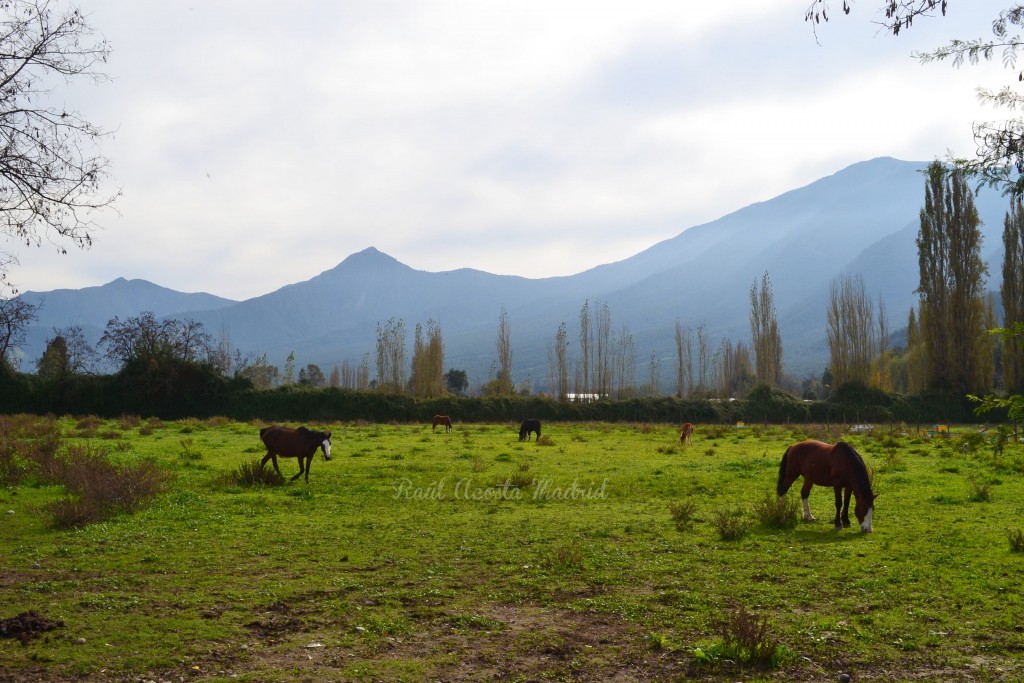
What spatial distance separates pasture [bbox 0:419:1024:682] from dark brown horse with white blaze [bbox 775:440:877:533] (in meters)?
0.52

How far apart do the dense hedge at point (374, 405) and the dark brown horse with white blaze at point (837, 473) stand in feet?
137

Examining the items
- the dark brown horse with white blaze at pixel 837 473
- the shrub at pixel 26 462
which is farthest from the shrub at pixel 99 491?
the dark brown horse with white blaze at pixel 837 473

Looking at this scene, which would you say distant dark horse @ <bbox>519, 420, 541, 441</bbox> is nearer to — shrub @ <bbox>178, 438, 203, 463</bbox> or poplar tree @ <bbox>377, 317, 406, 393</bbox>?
shrub @ <bbox>178, 438, 203, 463</bbox>

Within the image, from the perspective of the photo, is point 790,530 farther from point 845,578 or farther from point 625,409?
point 625,409

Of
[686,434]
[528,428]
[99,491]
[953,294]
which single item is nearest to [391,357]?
[528,428]

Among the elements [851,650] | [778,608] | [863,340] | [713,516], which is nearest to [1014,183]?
[851,650]

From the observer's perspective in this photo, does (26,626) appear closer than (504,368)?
Yes

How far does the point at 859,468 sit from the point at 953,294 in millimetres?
52622

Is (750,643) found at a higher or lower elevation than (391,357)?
lower

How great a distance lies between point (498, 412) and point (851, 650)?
51720mm

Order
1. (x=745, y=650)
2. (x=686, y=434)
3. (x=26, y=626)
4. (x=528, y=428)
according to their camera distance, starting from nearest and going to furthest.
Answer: (x=745, y=650), (x=26, y=626), (x=686, y=434), (x=528, y=428)

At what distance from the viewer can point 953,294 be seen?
57250 mm

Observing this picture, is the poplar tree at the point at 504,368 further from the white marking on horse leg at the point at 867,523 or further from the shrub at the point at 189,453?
the white marking on horse leg at the point at 867,523

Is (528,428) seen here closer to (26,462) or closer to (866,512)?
(26,462)
